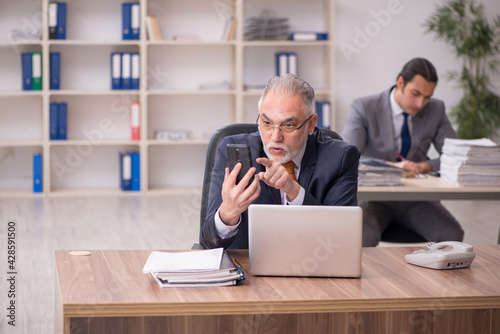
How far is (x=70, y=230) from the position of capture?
496cm

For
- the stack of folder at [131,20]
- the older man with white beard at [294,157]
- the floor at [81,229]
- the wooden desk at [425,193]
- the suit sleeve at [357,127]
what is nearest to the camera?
the older man with white beard at [294,157]

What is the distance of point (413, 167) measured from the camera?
3.55 m

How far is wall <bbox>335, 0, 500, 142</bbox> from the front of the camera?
6.68 metres

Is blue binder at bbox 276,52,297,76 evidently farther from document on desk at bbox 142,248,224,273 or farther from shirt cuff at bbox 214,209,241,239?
document on desk at bbox 142,248,224,273

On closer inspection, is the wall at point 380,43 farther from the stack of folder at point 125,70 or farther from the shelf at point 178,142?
the stack of folder at point 125,70

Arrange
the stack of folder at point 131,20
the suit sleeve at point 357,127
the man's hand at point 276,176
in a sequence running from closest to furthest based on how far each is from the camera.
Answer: the man's hand at point 276,176, the suit sleeve at point 357,127, the stack of folder at point 131,20

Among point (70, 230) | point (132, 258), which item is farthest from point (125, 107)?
point (132, 258)

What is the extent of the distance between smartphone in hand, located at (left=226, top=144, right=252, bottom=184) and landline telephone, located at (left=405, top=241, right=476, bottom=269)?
1.74 ft

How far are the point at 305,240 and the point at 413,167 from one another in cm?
201

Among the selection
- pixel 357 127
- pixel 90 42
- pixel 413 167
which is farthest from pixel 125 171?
pixel 413 167

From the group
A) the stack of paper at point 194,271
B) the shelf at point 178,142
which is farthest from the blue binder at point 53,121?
the stack of paper at point 194,271

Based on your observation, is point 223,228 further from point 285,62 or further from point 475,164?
point 285,62

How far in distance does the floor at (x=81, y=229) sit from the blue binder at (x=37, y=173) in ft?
0.75

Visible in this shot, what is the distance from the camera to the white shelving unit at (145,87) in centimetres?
631
